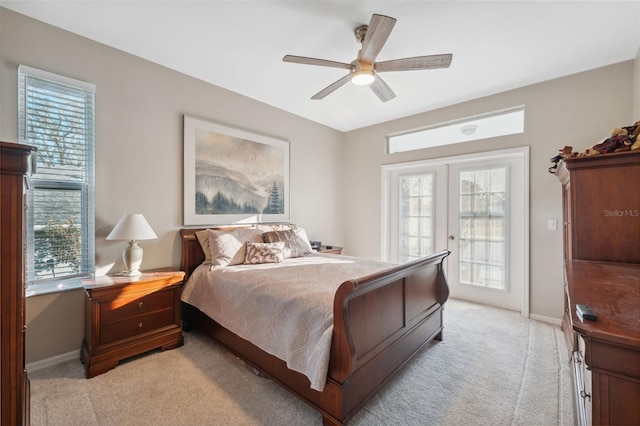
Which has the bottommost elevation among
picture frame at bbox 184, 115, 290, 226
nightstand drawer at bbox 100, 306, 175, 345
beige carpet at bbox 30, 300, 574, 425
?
beige carpet at bbox 30, 300, 574, 425

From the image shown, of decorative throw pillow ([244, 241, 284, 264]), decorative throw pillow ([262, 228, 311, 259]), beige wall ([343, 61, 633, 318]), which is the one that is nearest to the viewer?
beige wall ([343, 61, 633, 318])

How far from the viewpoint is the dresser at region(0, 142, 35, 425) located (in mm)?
930

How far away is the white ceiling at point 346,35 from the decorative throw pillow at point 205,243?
71.0 inches

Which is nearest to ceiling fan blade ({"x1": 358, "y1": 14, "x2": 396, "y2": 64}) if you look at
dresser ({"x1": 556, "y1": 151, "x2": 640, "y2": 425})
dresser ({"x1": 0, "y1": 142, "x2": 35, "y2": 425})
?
dresser ({"x1": 556, "y1": 151, "x2": 640, "y2": 425})

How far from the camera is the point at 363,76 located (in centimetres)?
233

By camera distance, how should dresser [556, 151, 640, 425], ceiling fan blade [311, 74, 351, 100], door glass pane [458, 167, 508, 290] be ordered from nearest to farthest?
dresser [556, 151, 640, 425] → ceiling fan blade [311, 74, 351, 100] → door glass pane [458, 167, 508, 290]

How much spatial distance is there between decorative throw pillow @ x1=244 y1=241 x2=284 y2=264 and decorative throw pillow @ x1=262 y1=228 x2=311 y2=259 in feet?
0.64

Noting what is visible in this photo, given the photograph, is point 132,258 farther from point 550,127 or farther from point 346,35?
point 550,127

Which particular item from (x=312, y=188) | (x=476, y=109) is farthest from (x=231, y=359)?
(x=476, y=109)

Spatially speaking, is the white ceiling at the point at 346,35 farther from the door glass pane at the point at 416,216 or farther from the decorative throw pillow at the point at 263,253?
the decorative throw pillow at the point at 263,253

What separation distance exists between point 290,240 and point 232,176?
1.12 metres

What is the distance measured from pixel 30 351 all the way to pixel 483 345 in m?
3.92

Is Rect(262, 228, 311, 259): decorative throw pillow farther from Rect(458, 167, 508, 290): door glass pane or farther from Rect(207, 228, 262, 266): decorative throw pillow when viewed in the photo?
Rect(458, 167, 508, 290): door glass pane

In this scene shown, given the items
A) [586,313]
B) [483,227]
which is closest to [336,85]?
[586,313]
